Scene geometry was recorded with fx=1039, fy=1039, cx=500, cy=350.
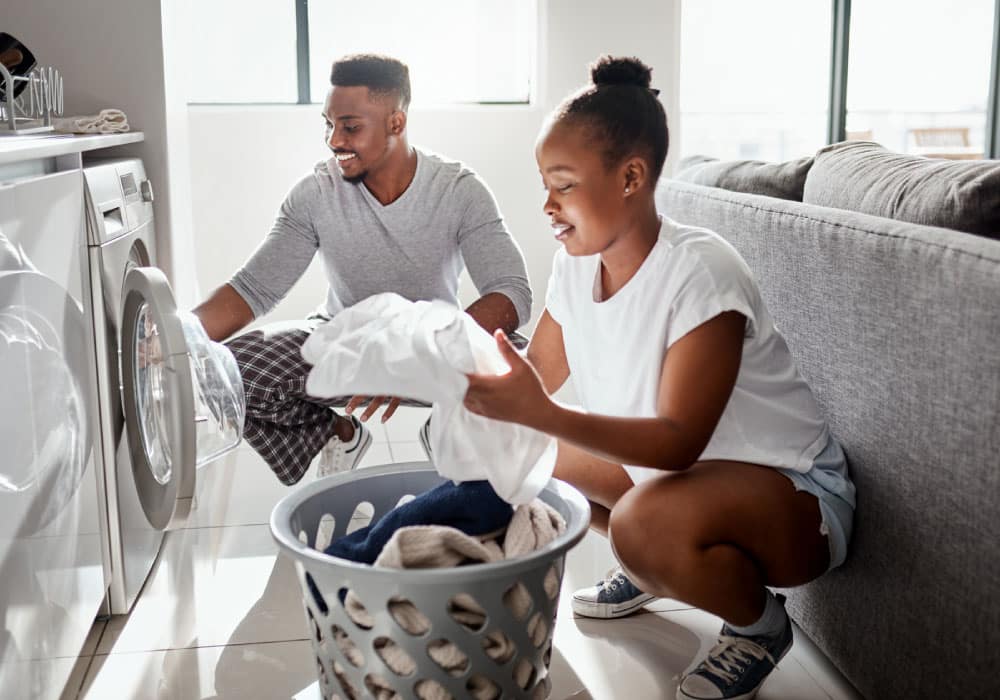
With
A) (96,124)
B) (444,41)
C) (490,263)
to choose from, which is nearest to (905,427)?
(490,263)

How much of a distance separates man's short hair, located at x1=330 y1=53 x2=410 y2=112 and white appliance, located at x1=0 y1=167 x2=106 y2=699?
0.83 metres

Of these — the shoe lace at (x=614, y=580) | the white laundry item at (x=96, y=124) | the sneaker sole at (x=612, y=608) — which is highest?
the white laundry item at (x=96, y=124)

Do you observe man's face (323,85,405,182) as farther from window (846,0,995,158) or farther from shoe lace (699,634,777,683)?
window (846,0,995,158)

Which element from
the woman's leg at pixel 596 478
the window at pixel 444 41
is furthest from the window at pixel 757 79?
the woman's leg at pixel 596 478

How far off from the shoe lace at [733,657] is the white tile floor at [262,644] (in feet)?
0.27

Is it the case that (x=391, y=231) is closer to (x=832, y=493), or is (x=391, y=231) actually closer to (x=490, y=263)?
(x=490, y=263)

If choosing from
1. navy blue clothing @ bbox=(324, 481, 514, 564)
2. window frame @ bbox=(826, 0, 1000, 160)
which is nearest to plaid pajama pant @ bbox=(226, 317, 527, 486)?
navy blue clothing @ bbox=(324, 481, 514, 564)

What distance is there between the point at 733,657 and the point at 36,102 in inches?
75.3

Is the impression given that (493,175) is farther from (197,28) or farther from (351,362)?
(351,362)

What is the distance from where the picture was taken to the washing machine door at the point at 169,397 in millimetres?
1563

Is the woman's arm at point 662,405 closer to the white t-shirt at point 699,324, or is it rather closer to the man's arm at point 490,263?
the white t-shirt at point 699,324

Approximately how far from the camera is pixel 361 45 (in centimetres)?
477

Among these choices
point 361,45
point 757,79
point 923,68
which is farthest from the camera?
point 757,79

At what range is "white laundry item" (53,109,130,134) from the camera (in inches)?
86.3
